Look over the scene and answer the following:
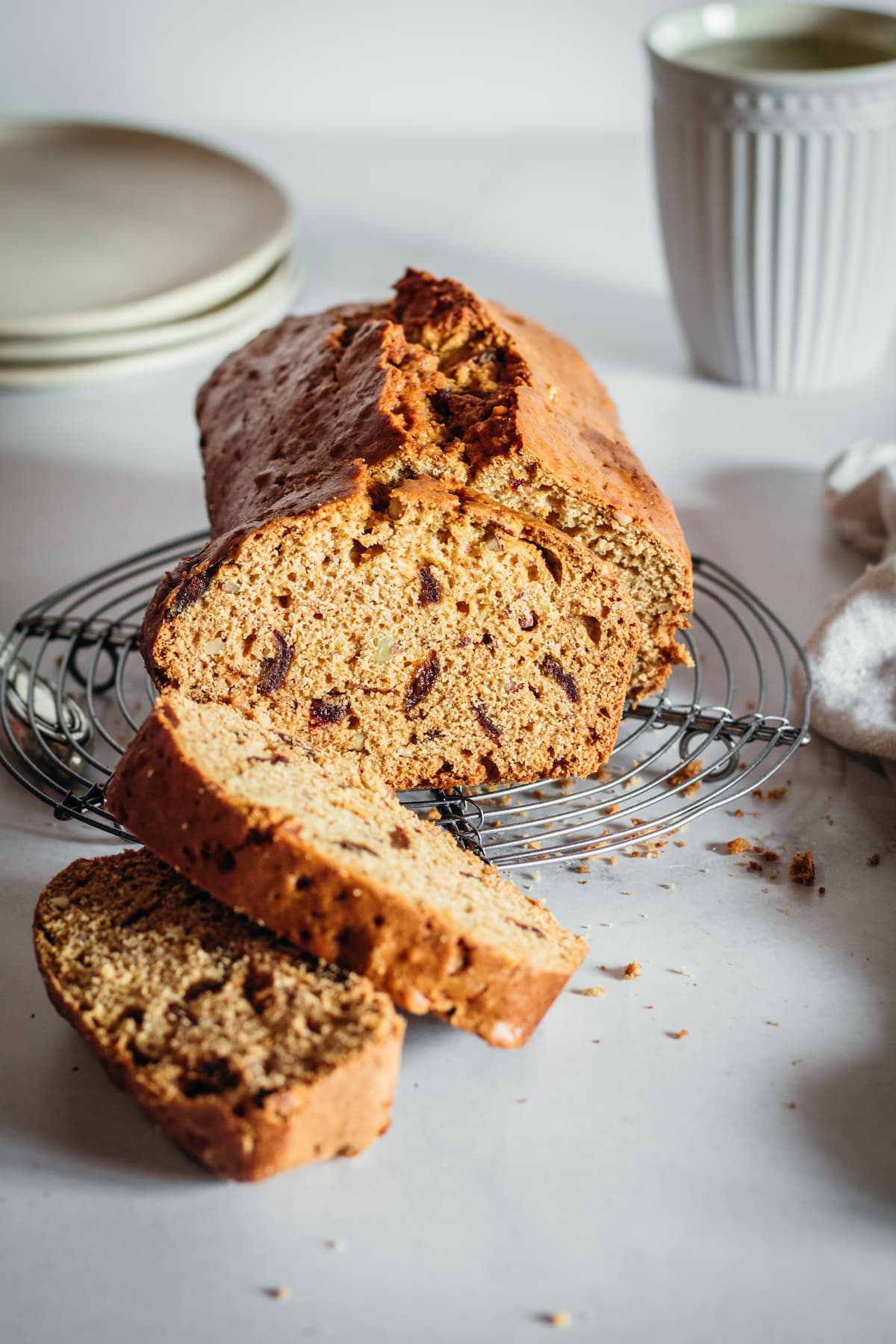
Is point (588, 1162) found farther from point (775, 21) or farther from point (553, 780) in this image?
point (775, 21)

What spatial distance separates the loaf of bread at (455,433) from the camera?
7.16 feet

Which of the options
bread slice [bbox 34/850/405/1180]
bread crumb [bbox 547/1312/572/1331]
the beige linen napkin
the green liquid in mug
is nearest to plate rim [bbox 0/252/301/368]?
the green liquid in mug

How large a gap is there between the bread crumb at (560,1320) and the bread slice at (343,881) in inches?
14.1


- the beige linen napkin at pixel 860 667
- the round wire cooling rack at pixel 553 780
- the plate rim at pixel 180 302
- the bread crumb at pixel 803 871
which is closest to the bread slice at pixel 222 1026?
the round wire cooling rack at pixel 553 780

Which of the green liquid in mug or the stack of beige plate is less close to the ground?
the green liquid in mug

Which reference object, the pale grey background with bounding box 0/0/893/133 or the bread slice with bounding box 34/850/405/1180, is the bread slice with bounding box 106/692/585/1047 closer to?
the bread slice with bounding box 34/850/405/1180

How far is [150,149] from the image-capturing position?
4434 mm

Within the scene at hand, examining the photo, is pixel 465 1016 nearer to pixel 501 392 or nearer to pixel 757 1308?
pixel 757 1308

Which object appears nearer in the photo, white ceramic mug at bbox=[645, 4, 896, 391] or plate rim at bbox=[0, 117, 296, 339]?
white ceramic mug at bbox=[645, 4, 896, 391]

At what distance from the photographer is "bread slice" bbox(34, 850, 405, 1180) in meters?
1.62

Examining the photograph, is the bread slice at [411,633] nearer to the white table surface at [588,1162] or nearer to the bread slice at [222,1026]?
the white table surface at [588,1162]

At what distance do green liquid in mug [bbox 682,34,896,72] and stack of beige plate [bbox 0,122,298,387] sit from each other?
50.1 inches

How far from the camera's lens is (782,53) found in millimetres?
3564

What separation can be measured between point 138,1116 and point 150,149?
3528 mm
